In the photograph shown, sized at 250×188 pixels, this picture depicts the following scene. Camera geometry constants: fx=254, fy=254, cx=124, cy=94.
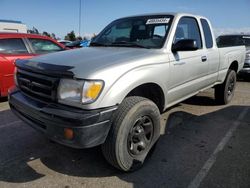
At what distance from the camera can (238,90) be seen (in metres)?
7.68

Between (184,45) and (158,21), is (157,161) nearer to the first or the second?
(184,45)

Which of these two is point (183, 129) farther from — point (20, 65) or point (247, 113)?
point (20, 65)

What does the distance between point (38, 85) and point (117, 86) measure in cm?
88

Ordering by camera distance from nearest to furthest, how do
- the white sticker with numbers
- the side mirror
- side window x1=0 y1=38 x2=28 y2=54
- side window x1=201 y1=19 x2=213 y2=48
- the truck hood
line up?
the truck hood
the side mirror
the white sticker with numbers
side window x1=201 y1=19 x2=213 y2=48
side window x1=0 y1=38 x2=28 y2=54

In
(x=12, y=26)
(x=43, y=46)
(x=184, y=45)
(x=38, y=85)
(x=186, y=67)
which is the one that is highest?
(x=12, y=26)

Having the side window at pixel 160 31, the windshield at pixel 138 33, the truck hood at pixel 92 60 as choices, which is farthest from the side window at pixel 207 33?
the truck hood at pixel 92 60

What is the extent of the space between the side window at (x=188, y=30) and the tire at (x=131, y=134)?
1299mm

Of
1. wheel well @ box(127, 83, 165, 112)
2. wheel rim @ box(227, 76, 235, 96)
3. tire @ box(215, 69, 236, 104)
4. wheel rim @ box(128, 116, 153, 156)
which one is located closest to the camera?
wheel rim @ box(128, 116, 153, 156)

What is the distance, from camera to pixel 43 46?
683cm

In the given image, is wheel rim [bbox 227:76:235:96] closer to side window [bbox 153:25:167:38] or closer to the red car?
side window [bbox 153:25:167:38]

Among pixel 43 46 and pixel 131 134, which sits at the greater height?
pixel 43 46

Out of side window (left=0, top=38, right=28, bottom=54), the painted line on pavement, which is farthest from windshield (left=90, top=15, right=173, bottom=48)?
side window (left=0, top=38, right=28, bottom=54)

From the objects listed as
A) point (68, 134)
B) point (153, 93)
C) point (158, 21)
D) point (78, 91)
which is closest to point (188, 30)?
point (158, 21)

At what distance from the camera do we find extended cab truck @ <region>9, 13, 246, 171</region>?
2.43 meters
